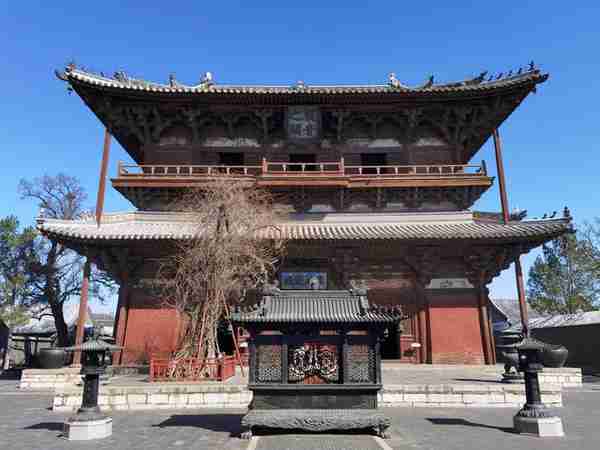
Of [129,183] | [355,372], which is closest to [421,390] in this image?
[355,372]

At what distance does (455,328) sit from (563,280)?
96.0ft

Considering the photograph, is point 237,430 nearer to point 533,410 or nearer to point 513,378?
point 533,410

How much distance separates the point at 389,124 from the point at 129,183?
40.5 ft

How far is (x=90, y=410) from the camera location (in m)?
8.77

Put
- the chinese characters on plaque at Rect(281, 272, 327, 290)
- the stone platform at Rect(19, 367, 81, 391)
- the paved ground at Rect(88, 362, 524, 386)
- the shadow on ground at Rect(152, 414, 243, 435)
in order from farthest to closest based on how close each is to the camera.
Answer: the chinese characters on plaque at Rect(281, 272, 327, 290), the stone platform at Rect(19, 367, 81, 391), the paved ground at Rect(88, 362, 524, 386), the shadow on ground at Rect(152, 414, 243, 435)

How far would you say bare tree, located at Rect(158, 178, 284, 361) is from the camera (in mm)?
13727

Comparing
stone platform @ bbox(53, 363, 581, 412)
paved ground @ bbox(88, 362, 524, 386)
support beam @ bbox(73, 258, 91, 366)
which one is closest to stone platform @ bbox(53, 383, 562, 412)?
stone platform @ bbox(53, 363, 581, 412)

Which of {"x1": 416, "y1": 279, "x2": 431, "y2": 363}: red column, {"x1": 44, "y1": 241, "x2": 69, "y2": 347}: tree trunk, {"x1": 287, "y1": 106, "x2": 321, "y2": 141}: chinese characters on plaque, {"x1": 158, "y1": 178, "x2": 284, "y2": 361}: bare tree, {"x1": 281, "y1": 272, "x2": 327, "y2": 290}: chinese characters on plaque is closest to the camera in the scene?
{"x1": 158, "y1": 178, "x2": 284, "y2": 361}: bare tree

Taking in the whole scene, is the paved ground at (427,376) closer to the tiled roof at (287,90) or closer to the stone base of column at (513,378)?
the stone base of column at (513,378)

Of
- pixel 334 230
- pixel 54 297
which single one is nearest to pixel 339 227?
pixel 334 230

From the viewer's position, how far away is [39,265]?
95.9 feet

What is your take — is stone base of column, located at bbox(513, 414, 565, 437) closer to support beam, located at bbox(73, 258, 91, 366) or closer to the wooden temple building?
the wooden temple building

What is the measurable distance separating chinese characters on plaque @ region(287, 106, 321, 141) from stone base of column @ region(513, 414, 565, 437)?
47.6ft

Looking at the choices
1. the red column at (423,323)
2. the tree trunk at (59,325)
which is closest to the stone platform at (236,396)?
the red column at (423,323)
